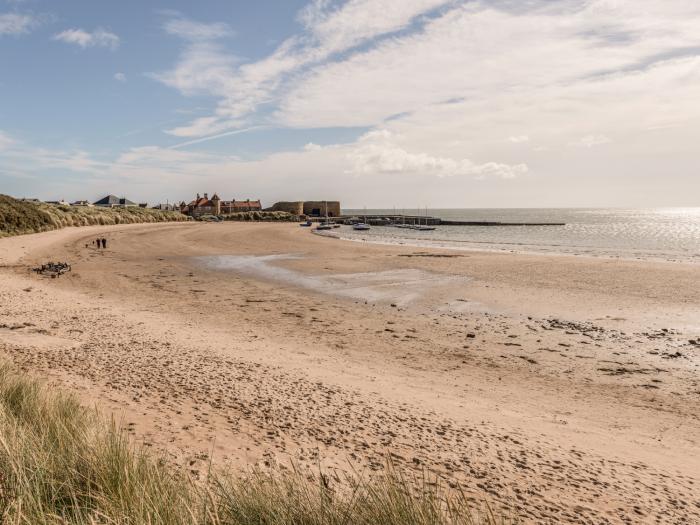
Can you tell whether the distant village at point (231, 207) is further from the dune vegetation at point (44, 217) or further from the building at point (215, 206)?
the dune vegetation at point (44, 217)

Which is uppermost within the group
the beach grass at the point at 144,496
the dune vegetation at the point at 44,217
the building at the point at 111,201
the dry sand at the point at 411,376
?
the building at the point at 111,201

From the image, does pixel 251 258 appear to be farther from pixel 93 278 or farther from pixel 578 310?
pixel 578 310

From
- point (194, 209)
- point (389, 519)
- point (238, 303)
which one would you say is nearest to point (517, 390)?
point (389, 519)

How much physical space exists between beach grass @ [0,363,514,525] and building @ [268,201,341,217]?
145 meters

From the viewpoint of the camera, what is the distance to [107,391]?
676cm

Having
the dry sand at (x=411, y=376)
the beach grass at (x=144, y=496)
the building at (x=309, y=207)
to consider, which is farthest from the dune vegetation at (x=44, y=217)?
the building at (x=309, y=207)

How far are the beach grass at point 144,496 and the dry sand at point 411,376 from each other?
3.79 feet

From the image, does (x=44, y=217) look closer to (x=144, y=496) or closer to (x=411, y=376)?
(x=411, y=376)

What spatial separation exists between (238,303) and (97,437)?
10945 millimetres

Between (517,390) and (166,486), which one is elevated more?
(166,486)

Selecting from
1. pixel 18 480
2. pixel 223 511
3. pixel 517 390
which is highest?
pixel 18 480

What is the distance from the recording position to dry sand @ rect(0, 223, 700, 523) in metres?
5.16

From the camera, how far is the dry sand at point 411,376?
5.16 metres

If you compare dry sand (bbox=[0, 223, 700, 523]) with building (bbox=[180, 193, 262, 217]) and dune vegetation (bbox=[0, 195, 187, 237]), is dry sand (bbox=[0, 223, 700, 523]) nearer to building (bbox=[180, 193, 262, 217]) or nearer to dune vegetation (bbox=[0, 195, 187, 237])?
dune vegetation (bbox=[0, 195, 187, 237])
